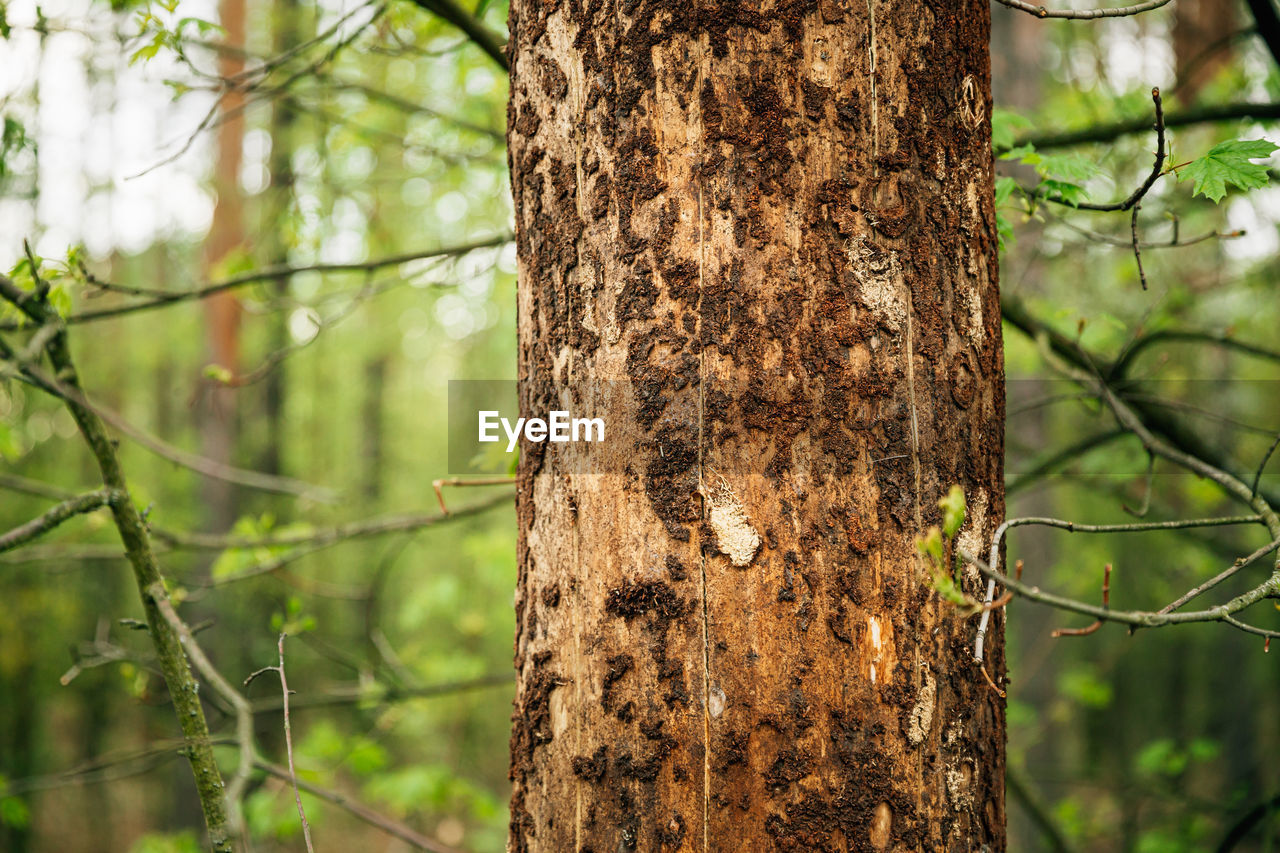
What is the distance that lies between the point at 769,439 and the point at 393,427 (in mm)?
15667

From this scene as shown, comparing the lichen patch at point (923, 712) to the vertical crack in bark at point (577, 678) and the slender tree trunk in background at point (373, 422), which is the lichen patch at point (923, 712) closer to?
the vertical crack in bark at point (577, 678)

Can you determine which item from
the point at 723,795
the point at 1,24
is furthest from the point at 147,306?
the point at 723,795

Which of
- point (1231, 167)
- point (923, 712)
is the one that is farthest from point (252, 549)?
point (1231, 167)

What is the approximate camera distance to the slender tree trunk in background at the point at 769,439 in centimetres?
103

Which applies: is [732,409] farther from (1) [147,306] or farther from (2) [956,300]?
(1) [147,306]

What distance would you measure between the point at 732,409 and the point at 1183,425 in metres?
2.30

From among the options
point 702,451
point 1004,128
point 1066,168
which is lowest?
point 702,451

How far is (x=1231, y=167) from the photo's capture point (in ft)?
4.81

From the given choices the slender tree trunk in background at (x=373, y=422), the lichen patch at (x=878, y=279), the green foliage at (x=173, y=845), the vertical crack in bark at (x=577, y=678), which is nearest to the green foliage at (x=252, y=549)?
the green foliage at (x=173, y=845)

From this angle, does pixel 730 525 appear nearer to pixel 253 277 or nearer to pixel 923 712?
pixel 923 712

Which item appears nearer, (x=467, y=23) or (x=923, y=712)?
(x=923, y=712)

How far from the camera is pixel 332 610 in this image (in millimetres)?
11680

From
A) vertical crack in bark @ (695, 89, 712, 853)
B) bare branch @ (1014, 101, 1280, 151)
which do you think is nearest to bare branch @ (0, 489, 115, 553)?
vertical crack in bark @ (695, 89, 712, 853)

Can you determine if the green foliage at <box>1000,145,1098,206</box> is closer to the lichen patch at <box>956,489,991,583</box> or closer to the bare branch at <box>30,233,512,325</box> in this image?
the lichen patch at <box>956,489,991,583</box>
